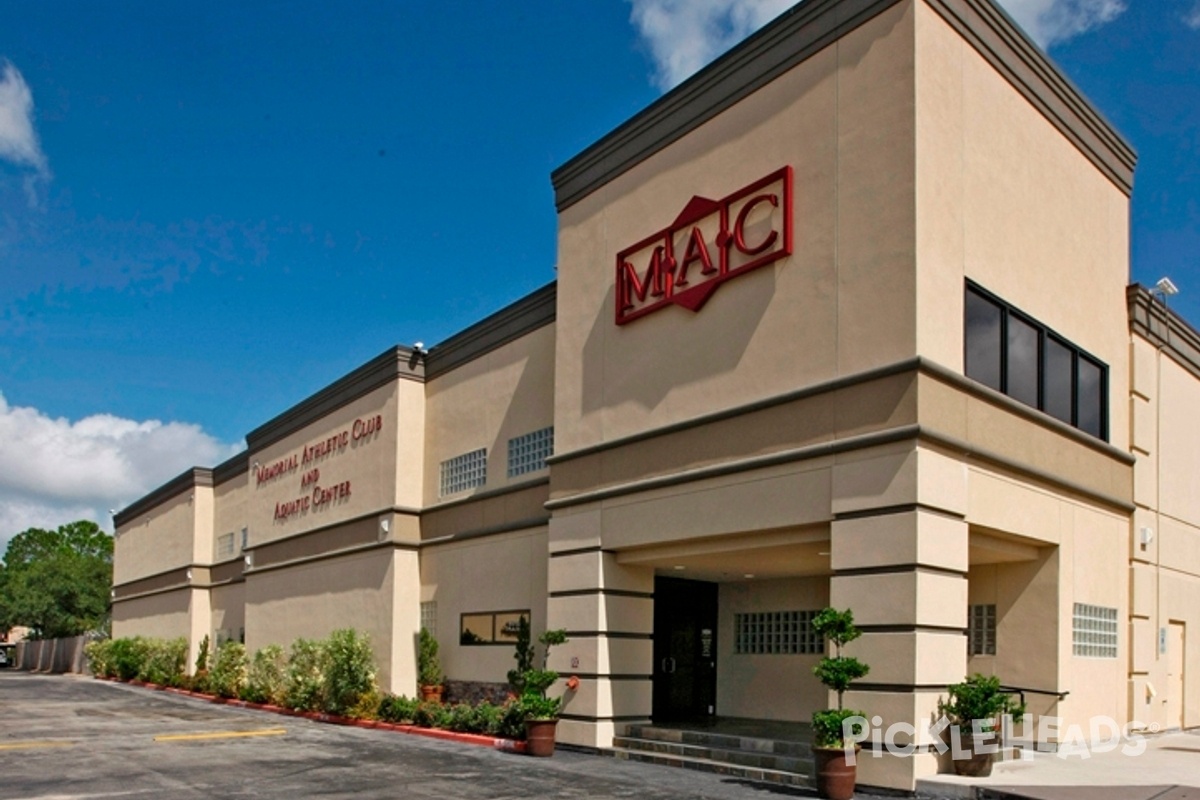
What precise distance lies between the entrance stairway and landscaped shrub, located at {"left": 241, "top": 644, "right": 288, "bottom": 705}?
1488cm

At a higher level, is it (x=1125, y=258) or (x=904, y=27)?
(x=904, y=27)

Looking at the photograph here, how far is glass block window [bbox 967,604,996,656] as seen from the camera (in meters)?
17.7

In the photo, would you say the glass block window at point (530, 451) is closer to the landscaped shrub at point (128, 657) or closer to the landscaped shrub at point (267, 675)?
the landscaped shrub at point (267, 675)

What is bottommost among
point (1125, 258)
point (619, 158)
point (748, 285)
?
point (748, 285)

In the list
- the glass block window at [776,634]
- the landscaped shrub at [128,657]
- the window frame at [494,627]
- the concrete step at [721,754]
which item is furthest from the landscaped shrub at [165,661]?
the concrete step at [721,754]

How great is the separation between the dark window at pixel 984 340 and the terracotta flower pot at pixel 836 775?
18.2 feet

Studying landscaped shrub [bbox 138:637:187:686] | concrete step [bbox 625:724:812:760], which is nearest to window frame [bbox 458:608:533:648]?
concrete step [bbox 625:724:812:760]

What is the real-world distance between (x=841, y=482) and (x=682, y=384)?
3.96 m

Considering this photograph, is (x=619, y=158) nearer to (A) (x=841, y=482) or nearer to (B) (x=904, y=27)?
(B) (x=904, y=27)

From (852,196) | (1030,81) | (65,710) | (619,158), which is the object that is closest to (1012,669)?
(852,196)

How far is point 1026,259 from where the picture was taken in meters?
17.1

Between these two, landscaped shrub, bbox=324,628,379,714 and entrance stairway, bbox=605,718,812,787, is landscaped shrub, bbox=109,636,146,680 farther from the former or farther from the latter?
entrance stairway, bbox=605,718,812,787

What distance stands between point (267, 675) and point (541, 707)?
1502cm

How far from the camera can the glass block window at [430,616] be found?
86.0 ft
